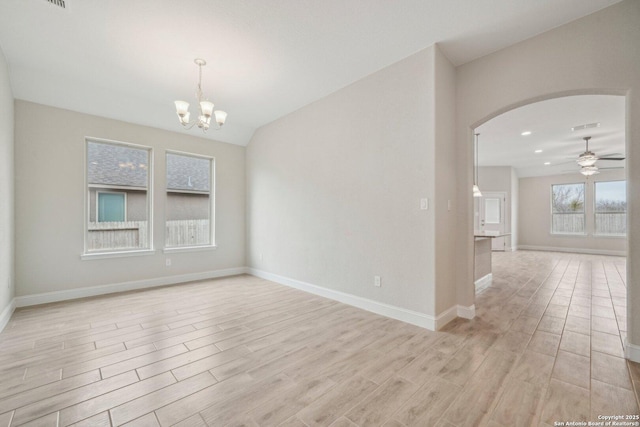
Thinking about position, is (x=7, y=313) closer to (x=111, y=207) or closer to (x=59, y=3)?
(x=111, y=207)

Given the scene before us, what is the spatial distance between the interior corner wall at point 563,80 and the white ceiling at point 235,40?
0.47ft

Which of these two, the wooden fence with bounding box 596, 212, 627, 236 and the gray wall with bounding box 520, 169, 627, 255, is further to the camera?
the gray wall with bounding box 520, 169, 627, 255

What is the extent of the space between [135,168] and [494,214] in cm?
1095

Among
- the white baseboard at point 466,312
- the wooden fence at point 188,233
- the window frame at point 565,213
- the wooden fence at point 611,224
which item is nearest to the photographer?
the white baseboard at point 466,312

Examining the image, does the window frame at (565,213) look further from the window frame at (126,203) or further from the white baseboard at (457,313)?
the window frame at (126,203)

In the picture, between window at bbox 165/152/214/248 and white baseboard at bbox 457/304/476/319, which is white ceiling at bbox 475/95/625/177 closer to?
white baseboard at bbox 457/304/476/319

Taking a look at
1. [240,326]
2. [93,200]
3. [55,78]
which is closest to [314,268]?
[240,326]

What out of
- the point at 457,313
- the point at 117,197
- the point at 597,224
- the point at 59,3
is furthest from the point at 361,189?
the point at 597,224

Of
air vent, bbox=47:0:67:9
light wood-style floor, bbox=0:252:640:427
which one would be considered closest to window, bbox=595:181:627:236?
light wood-style floor, bbox=0:252:640:427

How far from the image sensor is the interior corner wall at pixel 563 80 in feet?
7.22

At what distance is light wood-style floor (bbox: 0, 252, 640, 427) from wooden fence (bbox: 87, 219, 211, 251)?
3.56 feet

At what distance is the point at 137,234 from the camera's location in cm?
468

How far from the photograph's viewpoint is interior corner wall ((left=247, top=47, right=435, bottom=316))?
3006 mm

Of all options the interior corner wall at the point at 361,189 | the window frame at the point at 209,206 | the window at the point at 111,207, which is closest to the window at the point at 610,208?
the interior corner wall at the point at 361,189
